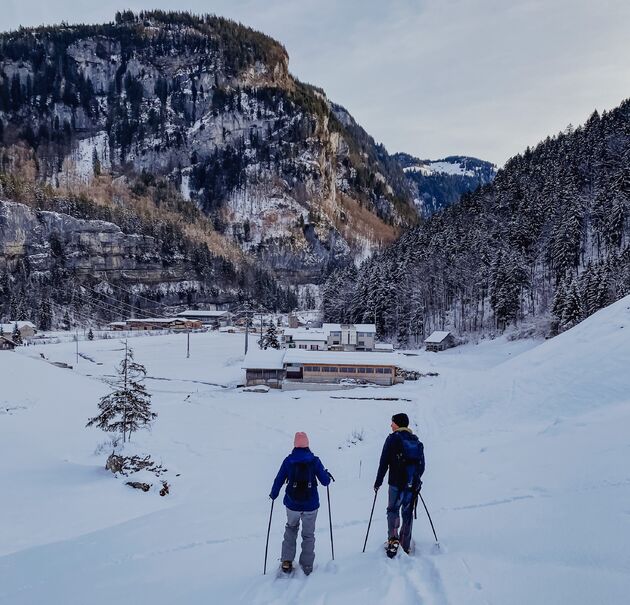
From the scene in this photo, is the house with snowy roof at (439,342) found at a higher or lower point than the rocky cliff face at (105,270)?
lower

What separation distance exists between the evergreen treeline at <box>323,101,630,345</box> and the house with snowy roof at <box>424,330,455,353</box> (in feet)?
13.1

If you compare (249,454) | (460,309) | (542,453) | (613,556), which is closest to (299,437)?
(613,556)

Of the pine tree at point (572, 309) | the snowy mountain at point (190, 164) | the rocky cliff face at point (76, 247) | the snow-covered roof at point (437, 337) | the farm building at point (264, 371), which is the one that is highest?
the snowy mountain at point (190, 164)

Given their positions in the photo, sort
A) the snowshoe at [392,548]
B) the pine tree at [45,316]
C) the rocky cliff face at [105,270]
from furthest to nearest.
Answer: the rocky cliff face at [105,270] → the pine tree at [45,316] → the snowshoe at [392,548]

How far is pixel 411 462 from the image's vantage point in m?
5.42

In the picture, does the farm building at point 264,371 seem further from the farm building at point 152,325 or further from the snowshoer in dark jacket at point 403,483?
the farm building at point 152,325

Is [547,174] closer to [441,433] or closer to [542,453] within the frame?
[441,433]

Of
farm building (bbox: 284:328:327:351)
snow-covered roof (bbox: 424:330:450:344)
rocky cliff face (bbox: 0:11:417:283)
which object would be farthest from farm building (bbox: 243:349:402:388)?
rocky cliff face (bbox: 0:11:417:283)

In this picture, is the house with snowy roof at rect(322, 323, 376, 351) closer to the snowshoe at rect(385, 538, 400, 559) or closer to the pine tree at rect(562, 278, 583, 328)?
the pine tree at rect(562, 278, 583, 328)

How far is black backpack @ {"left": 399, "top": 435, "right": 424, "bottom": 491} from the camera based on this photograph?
5406 millimetres

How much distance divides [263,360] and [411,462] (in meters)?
37.3

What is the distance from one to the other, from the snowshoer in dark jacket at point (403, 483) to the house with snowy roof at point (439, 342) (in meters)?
50.7

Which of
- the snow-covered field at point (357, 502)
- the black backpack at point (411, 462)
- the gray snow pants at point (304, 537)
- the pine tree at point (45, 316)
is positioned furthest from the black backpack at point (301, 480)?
the pine tree at point (45, 316)

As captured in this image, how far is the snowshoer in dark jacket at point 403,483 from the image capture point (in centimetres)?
540
